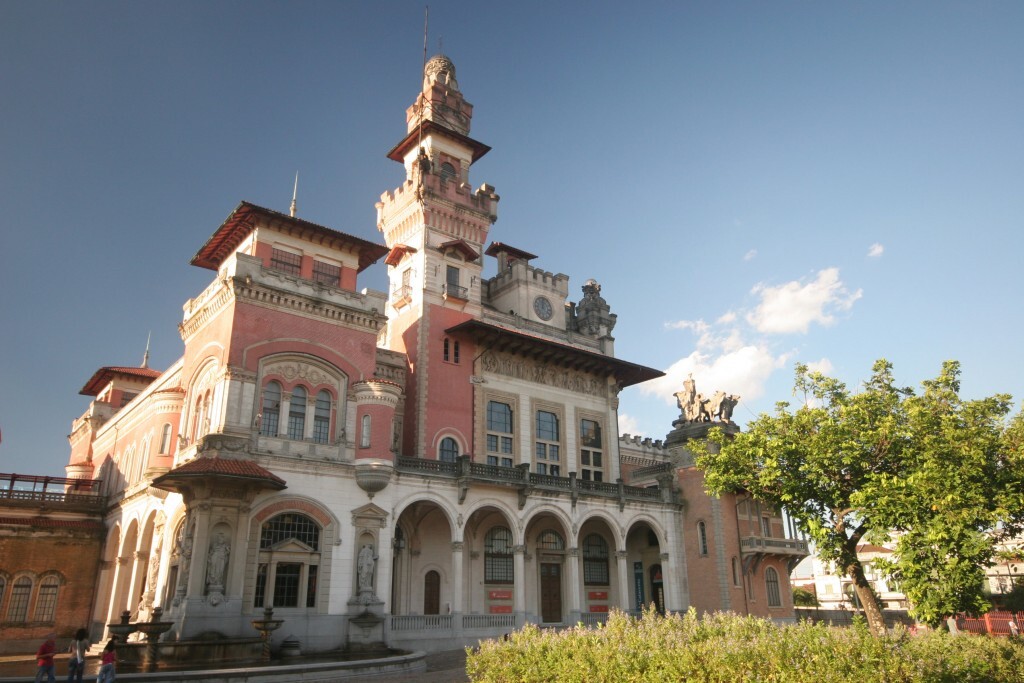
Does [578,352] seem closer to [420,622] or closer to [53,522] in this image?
[420,622]

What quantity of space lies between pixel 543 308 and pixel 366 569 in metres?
21.9

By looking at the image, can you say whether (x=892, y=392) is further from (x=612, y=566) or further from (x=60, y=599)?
(x=60, y=599)

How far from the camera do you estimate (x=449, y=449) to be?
37625 millimetres

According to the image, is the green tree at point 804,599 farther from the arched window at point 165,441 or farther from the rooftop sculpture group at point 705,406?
the arched window at point 165,441

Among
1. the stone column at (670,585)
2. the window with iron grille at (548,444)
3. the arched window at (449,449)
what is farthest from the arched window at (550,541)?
the arched window at (449,449)

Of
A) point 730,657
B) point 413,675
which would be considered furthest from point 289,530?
point 730,657

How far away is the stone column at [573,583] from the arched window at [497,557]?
2890 mm

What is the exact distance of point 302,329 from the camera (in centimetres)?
3117

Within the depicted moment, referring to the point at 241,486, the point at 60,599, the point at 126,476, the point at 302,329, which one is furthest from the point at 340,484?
the point at 60,599

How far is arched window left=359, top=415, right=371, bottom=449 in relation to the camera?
101 feet

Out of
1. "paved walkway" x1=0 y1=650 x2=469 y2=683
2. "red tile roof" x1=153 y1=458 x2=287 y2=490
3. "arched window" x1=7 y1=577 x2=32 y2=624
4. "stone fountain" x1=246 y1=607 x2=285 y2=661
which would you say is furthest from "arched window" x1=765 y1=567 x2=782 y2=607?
"arched window" x1=7 y1=577 x2=32 y2=624

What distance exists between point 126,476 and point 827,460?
115 ft

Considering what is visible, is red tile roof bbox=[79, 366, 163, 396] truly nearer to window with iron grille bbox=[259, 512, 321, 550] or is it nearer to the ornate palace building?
the ornate palace building

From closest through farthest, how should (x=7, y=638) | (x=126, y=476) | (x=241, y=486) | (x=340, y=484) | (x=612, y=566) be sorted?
(x=241, y=486) → (x=340, y=484) → (x=7, y=638) → (x=126, y=476) → (x=612, y=566)
